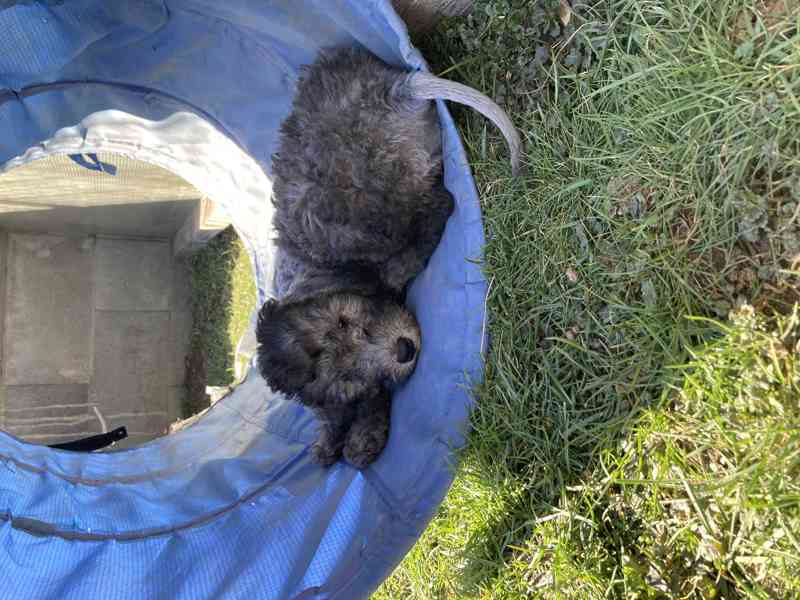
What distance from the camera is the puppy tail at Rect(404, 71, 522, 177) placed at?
272 cm

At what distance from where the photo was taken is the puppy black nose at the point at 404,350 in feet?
11.2

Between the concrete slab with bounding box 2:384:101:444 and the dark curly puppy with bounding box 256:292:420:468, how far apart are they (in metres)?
3.59

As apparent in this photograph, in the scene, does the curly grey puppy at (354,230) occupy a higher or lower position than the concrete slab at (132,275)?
higher

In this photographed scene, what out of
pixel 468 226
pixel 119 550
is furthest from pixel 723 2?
pixel 119 550

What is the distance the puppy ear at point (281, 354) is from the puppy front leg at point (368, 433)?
1.50 feet

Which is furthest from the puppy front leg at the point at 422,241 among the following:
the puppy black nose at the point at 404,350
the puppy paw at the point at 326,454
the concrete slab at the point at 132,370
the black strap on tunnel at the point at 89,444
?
the concrete slab at the point at 132,370

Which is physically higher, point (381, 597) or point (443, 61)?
point (443, 61)

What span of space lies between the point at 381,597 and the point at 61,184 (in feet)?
13.0

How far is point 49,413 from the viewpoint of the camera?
20.0 feet

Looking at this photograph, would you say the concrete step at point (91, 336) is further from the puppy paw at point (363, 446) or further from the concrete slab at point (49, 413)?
the puppy paw at point (363, 446)

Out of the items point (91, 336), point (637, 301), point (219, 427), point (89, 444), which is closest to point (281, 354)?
point (219, 427)

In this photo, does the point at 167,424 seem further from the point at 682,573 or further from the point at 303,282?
the point at 682,573

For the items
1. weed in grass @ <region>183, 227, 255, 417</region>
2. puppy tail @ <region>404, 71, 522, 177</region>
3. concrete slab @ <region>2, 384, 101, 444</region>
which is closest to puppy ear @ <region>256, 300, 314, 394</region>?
puppy tail @ <region>404, 71, 522, 177</region>

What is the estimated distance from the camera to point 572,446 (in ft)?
9.31
